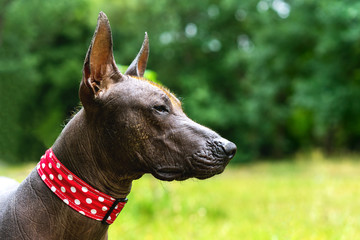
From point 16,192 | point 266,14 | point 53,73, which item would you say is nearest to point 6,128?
point 16,192

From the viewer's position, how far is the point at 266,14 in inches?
932

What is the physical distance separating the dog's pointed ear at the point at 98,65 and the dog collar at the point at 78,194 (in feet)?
1.11

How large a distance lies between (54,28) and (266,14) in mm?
12395

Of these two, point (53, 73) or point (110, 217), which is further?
point (53, 73)

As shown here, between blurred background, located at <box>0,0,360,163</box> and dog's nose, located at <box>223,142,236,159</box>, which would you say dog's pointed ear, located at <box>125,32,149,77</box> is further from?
Result: blurred background, located at <box>0,0,360,163</box>

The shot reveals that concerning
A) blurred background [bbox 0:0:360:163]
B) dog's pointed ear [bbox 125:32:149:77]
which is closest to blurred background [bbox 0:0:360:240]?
blurred background [bbox 0:0:360:163]

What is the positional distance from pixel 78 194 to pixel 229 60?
978 inches

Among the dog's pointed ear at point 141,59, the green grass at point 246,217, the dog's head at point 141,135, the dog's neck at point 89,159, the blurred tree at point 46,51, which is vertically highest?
the dog's pointed ear at point 141,59

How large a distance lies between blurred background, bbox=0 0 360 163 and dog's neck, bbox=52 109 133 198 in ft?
54.5

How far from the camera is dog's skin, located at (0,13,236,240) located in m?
1.92

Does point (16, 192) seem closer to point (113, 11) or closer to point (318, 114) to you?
point (318, 114)

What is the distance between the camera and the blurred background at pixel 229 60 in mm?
20547

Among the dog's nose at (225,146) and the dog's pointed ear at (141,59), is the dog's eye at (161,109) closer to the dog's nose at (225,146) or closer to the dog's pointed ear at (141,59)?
the dog's nose at (225,146)

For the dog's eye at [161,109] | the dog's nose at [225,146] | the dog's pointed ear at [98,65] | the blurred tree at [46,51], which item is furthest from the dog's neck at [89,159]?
the blurred tree at [46,51]
